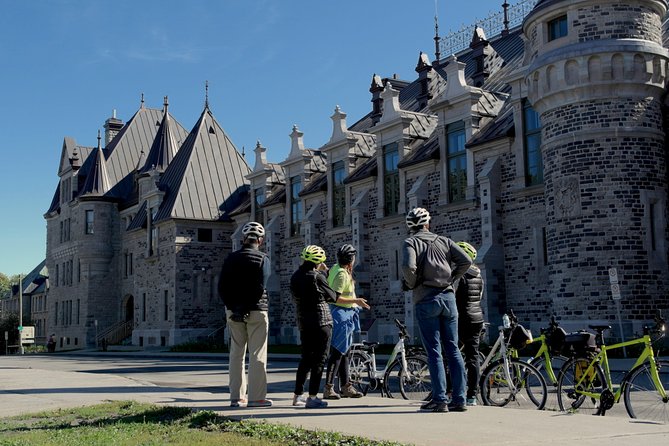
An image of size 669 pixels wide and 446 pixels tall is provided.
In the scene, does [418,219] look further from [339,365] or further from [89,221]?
[89,221]

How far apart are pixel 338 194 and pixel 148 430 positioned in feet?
96.7

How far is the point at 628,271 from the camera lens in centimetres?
2017

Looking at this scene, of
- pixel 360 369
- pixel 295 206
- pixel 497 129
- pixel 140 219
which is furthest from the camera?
pixel 140 219

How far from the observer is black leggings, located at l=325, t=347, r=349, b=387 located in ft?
31.9

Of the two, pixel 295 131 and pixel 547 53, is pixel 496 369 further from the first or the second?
pixel 295 131

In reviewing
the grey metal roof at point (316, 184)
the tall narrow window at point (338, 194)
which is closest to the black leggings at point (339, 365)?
the tall narrow window at point (338, 194)

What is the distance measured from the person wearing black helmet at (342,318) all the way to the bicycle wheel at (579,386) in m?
2.51

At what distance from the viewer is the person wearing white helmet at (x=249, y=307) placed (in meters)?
8.44

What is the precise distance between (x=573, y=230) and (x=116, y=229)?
1596 inches

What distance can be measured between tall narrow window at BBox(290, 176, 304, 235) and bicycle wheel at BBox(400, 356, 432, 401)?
2967cm

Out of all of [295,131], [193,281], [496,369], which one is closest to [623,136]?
[496,369]

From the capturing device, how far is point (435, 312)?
768 centimetres

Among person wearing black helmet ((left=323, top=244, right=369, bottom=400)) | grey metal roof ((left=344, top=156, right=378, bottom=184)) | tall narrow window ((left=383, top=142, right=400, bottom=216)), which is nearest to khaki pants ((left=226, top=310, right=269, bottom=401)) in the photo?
person wearing black helmet ((left=323, top=244, right=369, bottom=400))

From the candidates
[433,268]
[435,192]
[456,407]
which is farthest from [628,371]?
[435,192]
